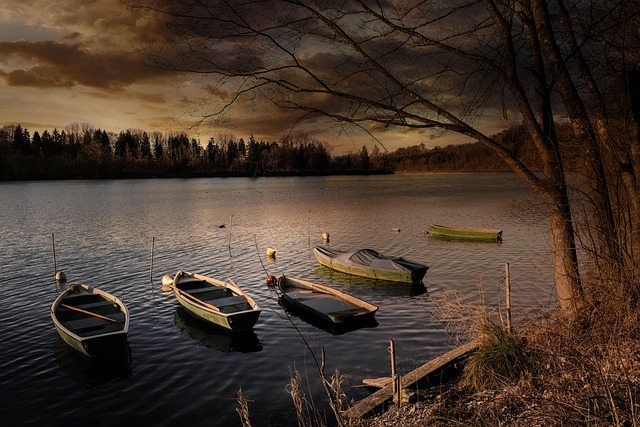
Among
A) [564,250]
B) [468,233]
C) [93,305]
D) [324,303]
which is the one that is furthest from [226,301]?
[468,233]

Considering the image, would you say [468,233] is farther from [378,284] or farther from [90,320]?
[90,320]

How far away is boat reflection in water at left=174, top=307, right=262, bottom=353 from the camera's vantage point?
17.1 m

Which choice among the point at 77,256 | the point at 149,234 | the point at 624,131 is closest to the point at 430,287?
the point at 624,131

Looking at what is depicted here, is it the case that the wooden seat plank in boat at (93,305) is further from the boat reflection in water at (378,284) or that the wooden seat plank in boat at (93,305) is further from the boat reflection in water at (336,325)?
the boat reflection in water at (378,284)

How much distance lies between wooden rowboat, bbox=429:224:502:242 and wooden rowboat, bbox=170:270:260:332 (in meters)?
25.4

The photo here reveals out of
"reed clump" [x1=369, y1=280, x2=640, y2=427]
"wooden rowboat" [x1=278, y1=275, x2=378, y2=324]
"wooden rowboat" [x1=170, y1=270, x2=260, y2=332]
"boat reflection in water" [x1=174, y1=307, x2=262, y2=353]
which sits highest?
"reed clump" [x1=369, y1=280, x2=640, y2=427]

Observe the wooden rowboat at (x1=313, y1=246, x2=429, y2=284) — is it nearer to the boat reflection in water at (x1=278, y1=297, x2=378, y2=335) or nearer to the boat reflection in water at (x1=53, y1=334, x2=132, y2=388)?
the boat reflection in water at (x1=278, y1=297, x2=378, y2=335)

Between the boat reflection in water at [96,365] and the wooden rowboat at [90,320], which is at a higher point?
the wooden rowboat at [90,320]

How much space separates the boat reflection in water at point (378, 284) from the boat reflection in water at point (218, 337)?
30.4ft

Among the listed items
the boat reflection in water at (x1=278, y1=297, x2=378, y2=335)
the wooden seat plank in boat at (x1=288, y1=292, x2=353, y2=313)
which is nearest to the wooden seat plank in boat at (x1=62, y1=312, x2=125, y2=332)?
the boat reflection in water at (x1=278, y1=297, x2=378, y2=335)

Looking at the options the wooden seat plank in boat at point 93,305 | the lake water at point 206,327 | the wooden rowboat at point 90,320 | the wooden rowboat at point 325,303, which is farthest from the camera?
the wooden seat plank in boat at point 93,305

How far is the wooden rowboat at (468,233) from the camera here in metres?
38.6

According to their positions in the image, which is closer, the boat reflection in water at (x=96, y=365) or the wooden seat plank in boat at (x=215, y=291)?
the boat reflection in water at (x=96, y=365)

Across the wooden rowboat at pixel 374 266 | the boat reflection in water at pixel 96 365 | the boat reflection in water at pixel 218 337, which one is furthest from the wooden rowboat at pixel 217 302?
the wooden rowboat at pixel 374 266
